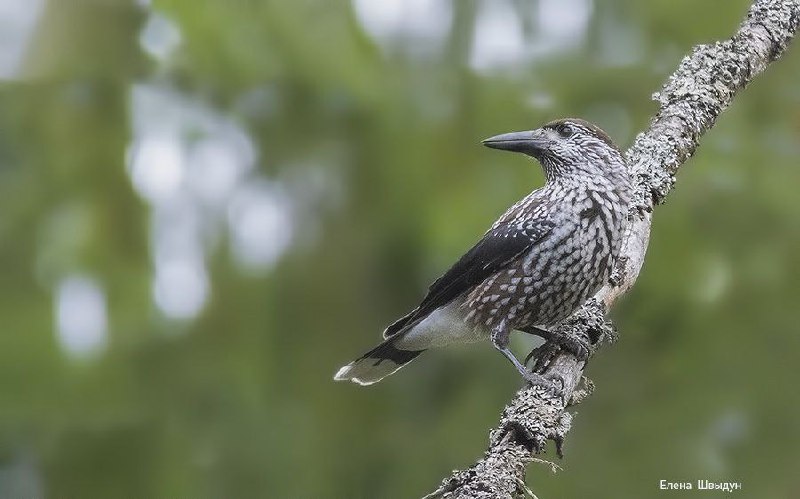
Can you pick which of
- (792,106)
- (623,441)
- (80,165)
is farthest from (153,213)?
(792,106)

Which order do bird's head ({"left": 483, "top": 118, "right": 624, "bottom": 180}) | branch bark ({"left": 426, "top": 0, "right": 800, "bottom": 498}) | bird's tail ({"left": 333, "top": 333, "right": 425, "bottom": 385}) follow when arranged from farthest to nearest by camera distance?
bird's tail ({"left": 333, "top": 333, "right": 425, "bottom": 385})
bird's head ({"left": 483, "top": 118, "right": 624, "bottom": 180})
branch bark ({"left": 426, "top": 0, "right": 800, "bottom": 498})

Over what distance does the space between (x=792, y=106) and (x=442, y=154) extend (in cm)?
126

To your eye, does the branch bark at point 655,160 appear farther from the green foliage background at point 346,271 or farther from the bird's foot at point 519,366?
the green foliage background at point 346,271

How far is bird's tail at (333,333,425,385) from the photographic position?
2.81m

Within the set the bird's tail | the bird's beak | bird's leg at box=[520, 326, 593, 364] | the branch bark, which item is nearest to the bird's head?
the bird's beak

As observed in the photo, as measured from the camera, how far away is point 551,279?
2568mm

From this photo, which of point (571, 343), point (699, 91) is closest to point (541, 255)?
point (571, 343)

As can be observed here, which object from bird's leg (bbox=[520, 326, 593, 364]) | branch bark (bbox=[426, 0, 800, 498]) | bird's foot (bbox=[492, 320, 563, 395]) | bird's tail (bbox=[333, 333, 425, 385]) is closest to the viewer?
branch bark (bbox=[426, 0, 800, 498])

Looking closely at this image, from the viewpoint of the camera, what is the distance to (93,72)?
3.18 m

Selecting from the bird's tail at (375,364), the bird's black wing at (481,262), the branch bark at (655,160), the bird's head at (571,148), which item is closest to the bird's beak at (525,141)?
the bird's head at (571,148)

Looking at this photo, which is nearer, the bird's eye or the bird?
the bird

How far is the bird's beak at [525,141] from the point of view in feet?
8.55

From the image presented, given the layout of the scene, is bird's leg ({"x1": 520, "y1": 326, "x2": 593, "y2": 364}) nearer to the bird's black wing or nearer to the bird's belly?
the bird's belly

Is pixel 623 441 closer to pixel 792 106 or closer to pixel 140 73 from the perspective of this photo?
pixel 792 106
